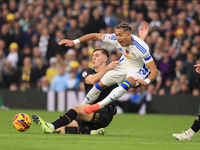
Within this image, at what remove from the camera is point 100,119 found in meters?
6.87

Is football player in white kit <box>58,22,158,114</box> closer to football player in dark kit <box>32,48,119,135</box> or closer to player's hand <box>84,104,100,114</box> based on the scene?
football player in dark kit <box>32,48,119,135</box>

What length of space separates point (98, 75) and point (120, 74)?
0.42 meters

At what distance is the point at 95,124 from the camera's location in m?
7.04

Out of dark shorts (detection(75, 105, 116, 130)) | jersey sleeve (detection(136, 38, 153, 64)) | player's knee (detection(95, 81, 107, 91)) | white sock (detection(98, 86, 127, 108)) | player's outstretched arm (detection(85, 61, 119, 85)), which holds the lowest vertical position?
dark shorts (detection(75, 105, 116, 130))

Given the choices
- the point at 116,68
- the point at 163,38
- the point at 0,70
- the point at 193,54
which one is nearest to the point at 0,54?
the point at 0,70

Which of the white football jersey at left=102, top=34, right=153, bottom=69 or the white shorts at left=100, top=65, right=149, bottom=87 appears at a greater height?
the white football jersey at left=102, top=34, right=153, bottom=69

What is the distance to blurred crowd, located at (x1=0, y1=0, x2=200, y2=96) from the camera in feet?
44.2

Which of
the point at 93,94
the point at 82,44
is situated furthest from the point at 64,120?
the point at 82,44

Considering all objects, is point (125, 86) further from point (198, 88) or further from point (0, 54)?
point (0, 54)

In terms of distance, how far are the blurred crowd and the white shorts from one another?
6.17 m

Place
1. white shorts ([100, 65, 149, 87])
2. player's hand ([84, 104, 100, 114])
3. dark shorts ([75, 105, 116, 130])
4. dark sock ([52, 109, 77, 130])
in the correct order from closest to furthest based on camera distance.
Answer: player's hand ([84, 104, 100, 114]) → dark sock ([52, 109, 77, 130]) → dark shorts ([75, 105, 116, 130]) → white shorts ([100, 65, 149, 87])

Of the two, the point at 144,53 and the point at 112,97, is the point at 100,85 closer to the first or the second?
the point at 112,97

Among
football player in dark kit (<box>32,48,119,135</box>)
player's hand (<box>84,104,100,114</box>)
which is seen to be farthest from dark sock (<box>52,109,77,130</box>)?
player's hand (<box>84,104,100,114</box>)

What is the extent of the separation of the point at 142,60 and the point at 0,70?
991 cm
